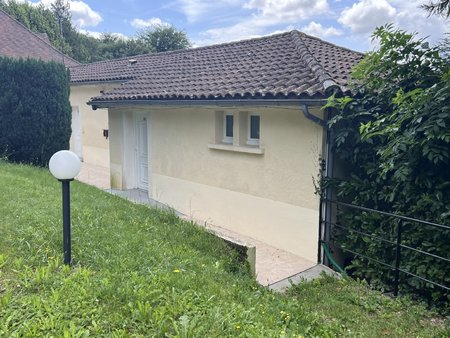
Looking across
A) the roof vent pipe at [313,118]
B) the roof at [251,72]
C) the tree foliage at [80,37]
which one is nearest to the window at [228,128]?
the roof at [251,72]

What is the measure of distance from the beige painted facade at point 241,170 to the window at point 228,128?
0.12 metres

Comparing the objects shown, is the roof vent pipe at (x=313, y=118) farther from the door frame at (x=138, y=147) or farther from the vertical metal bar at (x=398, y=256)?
the door frame at (x=138, y=147)

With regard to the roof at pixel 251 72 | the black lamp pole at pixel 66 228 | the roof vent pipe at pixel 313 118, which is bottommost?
the black lamp pole at pixel 66 228

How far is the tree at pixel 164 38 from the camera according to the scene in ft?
132

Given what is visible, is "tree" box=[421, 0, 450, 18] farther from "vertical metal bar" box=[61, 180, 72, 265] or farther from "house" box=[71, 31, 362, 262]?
"vertical metal bar" box=[61, 180, 72, 265]

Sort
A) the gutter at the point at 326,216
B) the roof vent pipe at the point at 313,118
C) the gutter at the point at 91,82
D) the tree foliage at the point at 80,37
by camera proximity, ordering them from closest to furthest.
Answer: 1. the roof vent pipe at the point at 313,118
2. the gutter at the point at 326,216
3. the gutter at the point at 91,82
4. the tree foliage at the point at 80,37

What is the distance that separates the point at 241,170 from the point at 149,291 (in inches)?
214

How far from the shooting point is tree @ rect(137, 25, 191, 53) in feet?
132

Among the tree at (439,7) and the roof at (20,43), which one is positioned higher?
the roof at (20,43)

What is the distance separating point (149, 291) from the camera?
3.76m

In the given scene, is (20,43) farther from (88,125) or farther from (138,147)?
(138,147)

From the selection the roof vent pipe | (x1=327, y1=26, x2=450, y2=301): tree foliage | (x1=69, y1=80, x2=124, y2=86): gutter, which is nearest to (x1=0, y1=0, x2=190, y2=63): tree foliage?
(x1=69, y1=80, x2=124, y2=86): gutter

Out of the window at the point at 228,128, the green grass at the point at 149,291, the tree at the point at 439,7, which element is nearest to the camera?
the green grass at the point at 149,291

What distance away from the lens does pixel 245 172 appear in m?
8.86
